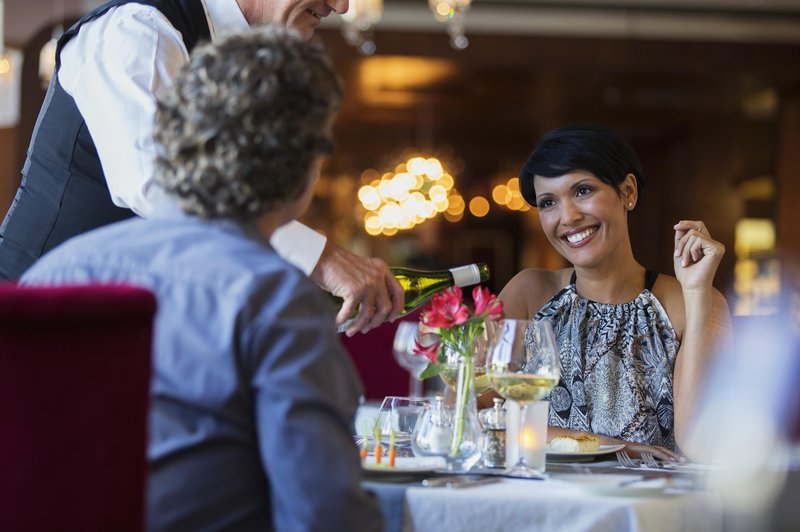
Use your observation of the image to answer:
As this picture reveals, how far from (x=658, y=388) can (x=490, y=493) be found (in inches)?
41.4

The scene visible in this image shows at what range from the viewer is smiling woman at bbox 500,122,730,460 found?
A: 88.7 inches

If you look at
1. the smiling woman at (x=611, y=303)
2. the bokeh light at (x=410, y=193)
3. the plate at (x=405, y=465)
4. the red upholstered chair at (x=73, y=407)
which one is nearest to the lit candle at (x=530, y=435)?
the plate at (x=405, y=465)

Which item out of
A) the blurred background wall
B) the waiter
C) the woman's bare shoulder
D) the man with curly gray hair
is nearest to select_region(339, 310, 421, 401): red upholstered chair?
the blurred background wall

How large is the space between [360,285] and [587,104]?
8645 mm

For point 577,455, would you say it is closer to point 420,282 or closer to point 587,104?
point 420,282

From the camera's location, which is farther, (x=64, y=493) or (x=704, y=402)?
(x=704, y=402)

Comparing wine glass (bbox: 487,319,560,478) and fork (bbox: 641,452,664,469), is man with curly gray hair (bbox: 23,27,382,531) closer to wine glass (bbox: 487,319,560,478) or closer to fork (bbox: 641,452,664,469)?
wine glass (bbox: 487,319,560,478)

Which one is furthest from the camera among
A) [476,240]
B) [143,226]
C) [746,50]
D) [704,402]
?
[476,240]

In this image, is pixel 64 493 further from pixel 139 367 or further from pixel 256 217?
pixel 256 217

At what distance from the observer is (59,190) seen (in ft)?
6.41

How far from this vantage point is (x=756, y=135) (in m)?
10.1

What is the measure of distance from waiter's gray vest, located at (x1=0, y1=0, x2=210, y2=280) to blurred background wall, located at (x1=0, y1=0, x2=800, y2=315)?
4184 mm

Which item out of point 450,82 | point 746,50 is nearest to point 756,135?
point 746,50

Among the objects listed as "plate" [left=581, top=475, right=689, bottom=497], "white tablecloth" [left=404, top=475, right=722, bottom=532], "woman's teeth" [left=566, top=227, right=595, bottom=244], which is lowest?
"white tablecloth" [left=404, top=475, right=722, bottom=532]
